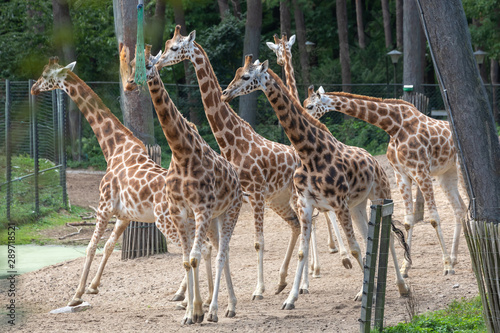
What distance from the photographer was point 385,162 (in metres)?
15.1

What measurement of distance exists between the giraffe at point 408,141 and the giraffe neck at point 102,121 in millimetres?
2277

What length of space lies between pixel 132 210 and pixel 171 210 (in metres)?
1.04

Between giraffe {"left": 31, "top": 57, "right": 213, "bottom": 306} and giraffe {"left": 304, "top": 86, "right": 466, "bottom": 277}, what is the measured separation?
2239 millimetres

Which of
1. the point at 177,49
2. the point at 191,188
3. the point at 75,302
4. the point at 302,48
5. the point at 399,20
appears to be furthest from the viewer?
the point at 302,48

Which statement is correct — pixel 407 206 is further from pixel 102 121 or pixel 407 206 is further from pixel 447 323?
pixel 102 121

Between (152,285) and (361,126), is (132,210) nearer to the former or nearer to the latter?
(152,285)

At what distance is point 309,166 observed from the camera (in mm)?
6309

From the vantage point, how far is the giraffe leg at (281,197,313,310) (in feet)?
20.4

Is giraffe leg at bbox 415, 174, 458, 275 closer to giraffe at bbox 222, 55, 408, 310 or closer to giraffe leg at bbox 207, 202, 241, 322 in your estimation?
giraffe at bbox 222, 55, 408, 310

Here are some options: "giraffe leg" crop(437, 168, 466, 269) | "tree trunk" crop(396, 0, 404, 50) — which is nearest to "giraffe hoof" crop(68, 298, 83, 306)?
"giraffe leg" crop(437, 168, 466, 269)

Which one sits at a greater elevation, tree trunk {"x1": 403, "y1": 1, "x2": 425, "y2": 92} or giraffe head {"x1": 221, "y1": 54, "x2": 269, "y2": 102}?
tree trunk {"x1": 403, "y1": 1, "x2": 425, "y2": 92}

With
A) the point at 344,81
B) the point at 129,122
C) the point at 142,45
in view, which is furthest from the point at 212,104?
the point at 344,81

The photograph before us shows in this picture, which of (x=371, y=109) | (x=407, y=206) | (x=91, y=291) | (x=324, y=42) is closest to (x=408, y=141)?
(x=371, y=109)

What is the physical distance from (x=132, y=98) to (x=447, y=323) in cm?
571
